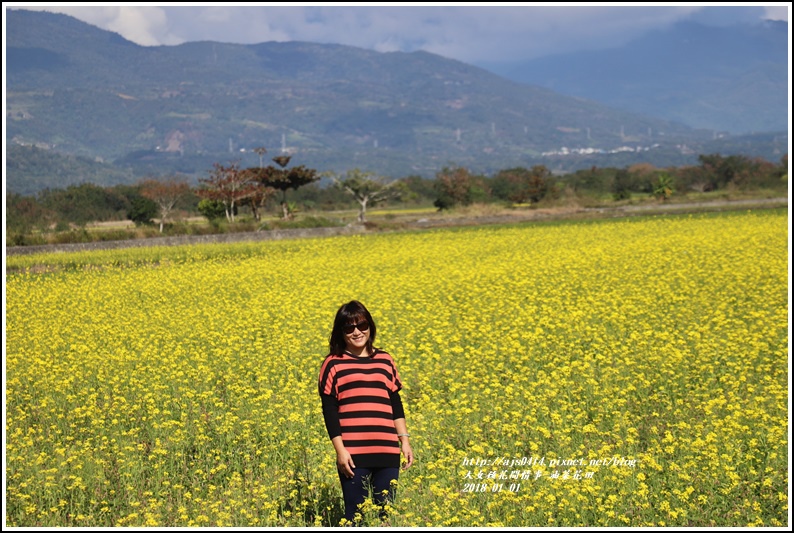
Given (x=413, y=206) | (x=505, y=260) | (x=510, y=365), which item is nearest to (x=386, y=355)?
(x=510, y=365)

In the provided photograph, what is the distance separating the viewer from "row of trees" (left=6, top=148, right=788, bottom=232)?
166 ft

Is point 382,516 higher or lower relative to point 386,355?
lower

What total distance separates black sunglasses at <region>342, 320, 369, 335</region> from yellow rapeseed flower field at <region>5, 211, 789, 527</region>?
1.10m

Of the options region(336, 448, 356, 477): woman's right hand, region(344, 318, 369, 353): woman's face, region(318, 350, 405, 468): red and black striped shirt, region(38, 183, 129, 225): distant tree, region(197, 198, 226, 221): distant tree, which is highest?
region(38, 183, 129, 225): distant tree

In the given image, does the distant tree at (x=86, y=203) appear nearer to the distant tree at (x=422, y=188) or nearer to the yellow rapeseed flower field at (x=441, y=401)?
the distant tree at (x=422, y=188)

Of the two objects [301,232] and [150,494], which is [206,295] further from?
[301,232]

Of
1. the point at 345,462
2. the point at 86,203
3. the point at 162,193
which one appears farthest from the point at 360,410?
the point at 86,203

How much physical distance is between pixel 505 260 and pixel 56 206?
48.8 metres

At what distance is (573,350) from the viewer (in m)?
11.2

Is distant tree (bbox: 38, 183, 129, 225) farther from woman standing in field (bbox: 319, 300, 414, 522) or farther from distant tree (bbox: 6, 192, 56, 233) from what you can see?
woman standing in field (bbox: 319, 300, 414, 522)

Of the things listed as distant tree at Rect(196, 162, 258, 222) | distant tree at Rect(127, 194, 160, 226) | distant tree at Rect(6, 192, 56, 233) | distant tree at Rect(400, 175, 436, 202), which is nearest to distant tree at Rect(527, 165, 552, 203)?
distant tree at Rect(196, 162, 258, 222)

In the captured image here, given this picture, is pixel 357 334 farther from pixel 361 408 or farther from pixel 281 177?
pixel 281 177

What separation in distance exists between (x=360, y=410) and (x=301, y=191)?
96135 mm

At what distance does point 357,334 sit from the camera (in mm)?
5629
